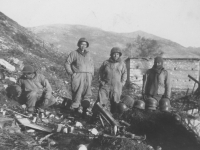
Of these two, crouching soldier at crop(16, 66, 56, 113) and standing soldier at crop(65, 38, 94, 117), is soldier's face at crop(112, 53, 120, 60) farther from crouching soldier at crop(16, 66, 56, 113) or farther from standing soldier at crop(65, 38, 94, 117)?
crouching soldier at crop(16, 66, 56, 113)

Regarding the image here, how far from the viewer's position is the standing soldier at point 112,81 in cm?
580

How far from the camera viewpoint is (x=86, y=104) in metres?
5.91

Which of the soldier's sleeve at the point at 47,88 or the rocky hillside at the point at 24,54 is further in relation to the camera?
the rocky hillside at the point at 24,54

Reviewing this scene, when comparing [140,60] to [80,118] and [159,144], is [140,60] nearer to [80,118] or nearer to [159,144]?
[80,118]

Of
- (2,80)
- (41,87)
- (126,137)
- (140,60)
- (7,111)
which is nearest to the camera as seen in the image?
(126,137)

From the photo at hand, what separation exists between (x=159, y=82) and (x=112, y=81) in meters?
1.32

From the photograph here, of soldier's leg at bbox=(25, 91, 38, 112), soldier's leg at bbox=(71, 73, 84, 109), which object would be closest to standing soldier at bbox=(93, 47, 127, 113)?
soldier's leg at bbox=(71, 73, 84, 109)

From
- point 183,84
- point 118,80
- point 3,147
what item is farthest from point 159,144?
point 183,84

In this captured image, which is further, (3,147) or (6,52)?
(6,52)

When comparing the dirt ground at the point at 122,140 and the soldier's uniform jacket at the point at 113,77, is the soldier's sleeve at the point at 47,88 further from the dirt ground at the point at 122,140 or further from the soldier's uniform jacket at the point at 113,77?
the soldier's uniform jacket at the point at 113,77

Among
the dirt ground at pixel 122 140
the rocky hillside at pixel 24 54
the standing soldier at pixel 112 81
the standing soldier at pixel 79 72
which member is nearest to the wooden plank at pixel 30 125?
Result: the dirt ground at pixel 122 140

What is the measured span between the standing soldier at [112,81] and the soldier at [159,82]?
84cm

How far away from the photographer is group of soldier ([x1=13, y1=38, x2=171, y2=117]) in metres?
5.68

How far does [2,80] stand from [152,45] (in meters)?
36.5
